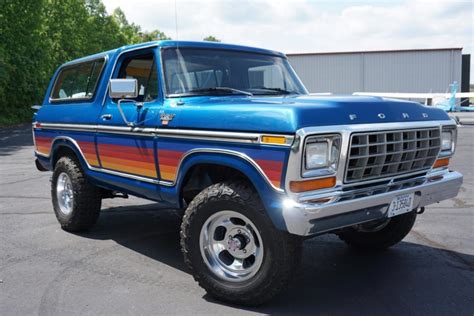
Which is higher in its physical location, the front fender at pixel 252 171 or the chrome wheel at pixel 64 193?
the front fender at pixel 252 171

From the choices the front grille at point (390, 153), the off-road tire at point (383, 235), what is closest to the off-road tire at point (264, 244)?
the front grille at point (390, 153)

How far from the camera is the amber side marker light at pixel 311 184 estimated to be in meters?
3.11

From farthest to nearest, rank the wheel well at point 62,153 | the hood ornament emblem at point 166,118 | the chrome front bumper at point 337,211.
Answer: the wheel well at point 62,153 < the hood ornament emblem at point 166,118 < the chrome front bumper at point 337,211

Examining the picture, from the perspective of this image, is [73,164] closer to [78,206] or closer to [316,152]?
[78,206]

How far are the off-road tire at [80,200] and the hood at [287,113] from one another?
1.90 m

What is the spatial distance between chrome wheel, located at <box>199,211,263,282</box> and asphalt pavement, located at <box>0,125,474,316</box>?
0.27m

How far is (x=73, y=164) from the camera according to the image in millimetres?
5523

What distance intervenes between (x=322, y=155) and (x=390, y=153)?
0.67 metres

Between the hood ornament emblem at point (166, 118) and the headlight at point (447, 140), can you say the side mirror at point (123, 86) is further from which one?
the headlight at point (447, 140)

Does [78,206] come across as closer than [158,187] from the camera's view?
No

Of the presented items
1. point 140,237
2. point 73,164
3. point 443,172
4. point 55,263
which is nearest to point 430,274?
point 443,172

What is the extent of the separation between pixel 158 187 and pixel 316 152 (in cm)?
167

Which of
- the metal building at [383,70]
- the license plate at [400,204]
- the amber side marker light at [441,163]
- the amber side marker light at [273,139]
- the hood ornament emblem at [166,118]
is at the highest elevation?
the metal building at [383,70]

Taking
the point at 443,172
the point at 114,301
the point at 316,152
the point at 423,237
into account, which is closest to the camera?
the point at 316,152
